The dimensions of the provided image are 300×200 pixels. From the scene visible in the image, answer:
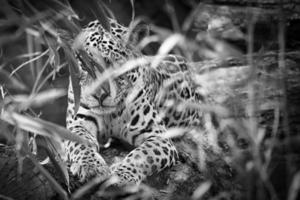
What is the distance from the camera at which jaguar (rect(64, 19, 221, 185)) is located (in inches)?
179

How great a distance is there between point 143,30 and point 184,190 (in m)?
1.72

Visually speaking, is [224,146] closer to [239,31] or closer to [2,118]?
[239,31]

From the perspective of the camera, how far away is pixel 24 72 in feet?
26.0

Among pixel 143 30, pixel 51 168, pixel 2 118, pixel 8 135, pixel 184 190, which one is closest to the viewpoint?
pixel 8 135

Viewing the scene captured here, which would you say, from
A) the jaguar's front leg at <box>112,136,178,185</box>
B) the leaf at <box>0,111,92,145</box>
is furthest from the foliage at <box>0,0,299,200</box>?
the jaguar's front leg at <box>112,136,178,185</box>

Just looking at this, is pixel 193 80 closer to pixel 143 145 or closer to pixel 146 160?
pixel 143 145

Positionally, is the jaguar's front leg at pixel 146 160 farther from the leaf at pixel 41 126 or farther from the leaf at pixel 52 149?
the leaf at pixel 41 126

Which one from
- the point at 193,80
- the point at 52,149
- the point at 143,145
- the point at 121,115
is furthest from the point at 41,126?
the point at 193,80

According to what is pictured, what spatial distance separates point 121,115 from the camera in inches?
206

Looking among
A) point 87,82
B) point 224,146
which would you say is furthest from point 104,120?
point 224,146

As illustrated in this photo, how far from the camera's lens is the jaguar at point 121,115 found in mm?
4535

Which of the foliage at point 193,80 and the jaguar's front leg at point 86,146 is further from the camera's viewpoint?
the jaguar's front leg at point 86,146

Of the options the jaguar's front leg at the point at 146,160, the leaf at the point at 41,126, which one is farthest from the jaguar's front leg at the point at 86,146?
the leaf at the point at 41,126

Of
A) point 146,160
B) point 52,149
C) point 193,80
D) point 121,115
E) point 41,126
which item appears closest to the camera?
point 41,126
